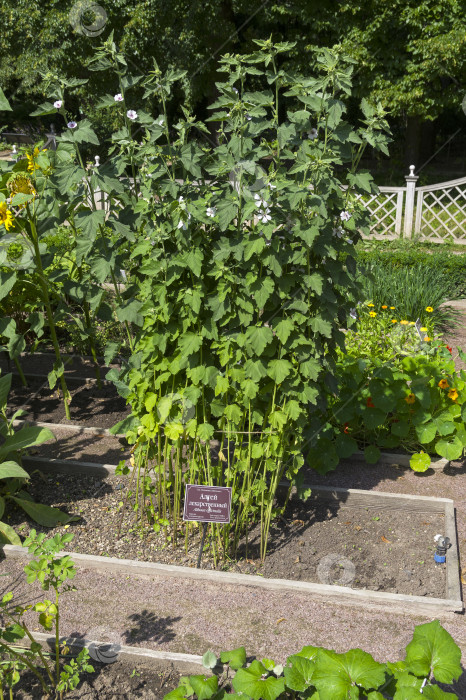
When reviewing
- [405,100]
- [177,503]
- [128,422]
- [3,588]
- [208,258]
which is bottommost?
[3,588]

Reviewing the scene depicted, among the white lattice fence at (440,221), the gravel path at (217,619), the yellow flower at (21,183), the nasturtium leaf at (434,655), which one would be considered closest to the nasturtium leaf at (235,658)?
the gravel path at (217,619)

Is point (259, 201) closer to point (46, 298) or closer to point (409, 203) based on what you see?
point (46, 298)

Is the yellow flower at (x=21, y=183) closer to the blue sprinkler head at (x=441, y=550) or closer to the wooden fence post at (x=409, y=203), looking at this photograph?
the blue sprinkler head at (x=441, y=550)

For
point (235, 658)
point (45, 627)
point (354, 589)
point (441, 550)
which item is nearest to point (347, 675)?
point (235, 658)

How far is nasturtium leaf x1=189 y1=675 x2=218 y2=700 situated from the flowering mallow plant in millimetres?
1056

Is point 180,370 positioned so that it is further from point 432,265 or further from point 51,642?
point 432,265

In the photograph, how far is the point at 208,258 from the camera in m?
3.30

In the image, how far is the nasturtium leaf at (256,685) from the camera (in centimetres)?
240

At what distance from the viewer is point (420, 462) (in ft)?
14.3

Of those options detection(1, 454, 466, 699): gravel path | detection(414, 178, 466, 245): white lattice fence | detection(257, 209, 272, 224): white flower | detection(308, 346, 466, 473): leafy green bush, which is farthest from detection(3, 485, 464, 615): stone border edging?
detection(414, 178, 466, 245): white lattice fence

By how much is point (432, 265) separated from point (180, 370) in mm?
5368

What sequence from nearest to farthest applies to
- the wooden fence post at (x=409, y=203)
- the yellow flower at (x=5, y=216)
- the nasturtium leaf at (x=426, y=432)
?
the yellow flower at (x=5, y=216), the nasturtium leaf at (x=426, y=432), the wooden fence post at (x=409, y=203)

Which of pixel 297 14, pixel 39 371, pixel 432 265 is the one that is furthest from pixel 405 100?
pixel 39 371

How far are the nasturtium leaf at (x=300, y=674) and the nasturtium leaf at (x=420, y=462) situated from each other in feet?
6.94
